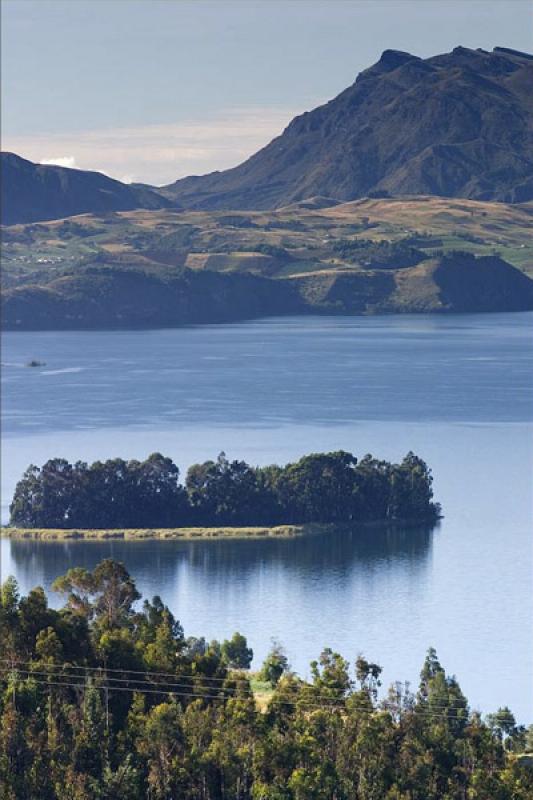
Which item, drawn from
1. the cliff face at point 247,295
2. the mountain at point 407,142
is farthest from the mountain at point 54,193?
the cliff face at point 247,295

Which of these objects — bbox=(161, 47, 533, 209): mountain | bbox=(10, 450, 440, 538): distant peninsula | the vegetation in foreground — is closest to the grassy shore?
bbox=(10, 450, 440, 538): distant peninsula

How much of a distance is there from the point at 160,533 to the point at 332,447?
336 inches

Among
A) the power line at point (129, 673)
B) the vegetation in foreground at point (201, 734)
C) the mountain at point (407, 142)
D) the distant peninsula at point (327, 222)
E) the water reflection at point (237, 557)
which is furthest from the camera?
the mountain at point (407, 142)

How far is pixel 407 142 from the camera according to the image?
149m

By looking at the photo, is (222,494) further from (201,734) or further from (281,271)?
(281,271)

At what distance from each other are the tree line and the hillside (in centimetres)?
3616

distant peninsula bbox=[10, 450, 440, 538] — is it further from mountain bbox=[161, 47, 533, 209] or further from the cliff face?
mountain bbox=[161, 47, 533, 209]

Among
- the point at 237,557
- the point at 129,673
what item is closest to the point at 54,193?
the point at 237,557

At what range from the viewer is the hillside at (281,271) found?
241ft

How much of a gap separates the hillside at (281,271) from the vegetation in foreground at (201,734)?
178 ft

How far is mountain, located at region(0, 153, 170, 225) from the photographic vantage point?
132 m

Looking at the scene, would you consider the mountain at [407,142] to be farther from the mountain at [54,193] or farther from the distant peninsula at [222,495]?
the distant peninsula at [222,495]

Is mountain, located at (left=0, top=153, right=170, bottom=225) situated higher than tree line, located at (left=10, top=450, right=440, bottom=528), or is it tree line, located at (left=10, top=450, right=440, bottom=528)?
mountain, located at (left=0, top=153, right=170, bottom=225)

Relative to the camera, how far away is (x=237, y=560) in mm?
31125
